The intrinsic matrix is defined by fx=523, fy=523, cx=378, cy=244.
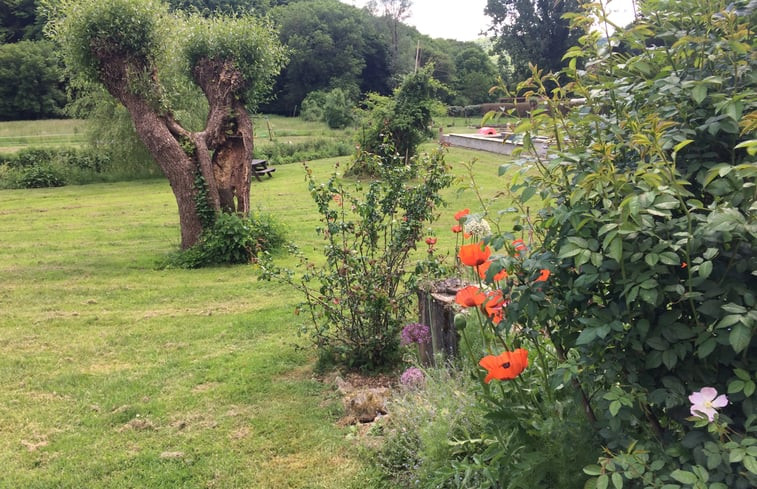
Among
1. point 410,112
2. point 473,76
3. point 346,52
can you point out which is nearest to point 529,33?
point 473,76

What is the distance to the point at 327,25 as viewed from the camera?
59.2 metres

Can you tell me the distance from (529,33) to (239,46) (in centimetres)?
4343

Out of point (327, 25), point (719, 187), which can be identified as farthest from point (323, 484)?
point (327, 25)

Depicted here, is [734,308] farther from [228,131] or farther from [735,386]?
[228,131]

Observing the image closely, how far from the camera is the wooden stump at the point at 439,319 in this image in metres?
3.28

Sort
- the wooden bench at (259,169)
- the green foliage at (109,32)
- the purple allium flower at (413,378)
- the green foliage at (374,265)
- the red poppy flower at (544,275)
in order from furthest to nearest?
the wooden bench at (259,169)
the green foliage at (109,32)
the green foliage at (374,265)
the purple allium flower at (413,378)
the red poppy flower at (544,275)

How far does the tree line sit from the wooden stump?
32023 mm

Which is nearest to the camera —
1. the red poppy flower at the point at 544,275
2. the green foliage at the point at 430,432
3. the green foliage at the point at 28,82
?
the red poppy flower at the point at 544,275

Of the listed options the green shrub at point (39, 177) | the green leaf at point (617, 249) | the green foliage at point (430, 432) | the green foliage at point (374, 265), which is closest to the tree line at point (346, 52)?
A: the green shrub at point (39, 177)

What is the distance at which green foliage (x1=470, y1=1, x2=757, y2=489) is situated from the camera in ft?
4.03

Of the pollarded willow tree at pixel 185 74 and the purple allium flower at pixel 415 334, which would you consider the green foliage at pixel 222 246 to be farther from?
the purple allium flower at pixel 415 334

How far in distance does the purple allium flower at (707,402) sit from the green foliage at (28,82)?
39103 mm

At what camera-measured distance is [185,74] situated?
8.34 m

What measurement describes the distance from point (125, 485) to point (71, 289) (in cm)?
458
